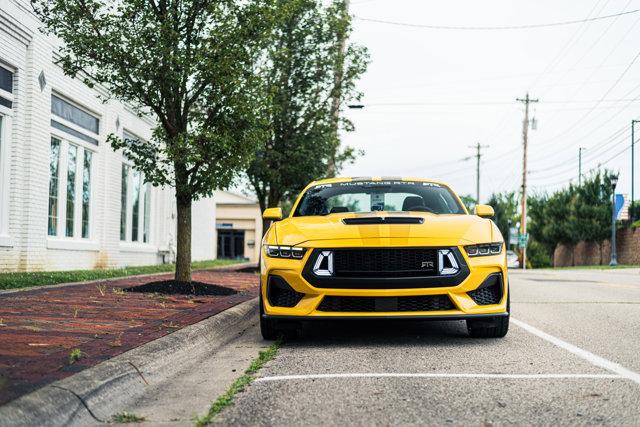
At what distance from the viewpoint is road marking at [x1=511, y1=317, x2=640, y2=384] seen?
16.9ft

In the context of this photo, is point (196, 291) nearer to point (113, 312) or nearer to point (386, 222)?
point (113, 312)

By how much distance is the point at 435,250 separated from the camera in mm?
6445

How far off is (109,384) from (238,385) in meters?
0.83

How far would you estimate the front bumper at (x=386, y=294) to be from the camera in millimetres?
6340

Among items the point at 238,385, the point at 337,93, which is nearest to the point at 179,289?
the point at 238,385

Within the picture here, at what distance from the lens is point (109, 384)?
14.6 ft

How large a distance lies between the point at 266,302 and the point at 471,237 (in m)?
1.91

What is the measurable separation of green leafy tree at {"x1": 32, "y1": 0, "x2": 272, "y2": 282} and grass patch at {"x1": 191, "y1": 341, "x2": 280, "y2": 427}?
4.62 metres

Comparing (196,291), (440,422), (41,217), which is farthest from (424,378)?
(41,217)

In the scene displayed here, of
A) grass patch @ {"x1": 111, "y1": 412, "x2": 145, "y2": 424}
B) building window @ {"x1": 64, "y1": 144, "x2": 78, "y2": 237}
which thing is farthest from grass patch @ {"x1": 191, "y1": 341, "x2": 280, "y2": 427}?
building window @ {"x1": 64, "y1": 144, "x2": 78, "y2": 237}

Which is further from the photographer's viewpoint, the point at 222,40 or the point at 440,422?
the point at 222,40

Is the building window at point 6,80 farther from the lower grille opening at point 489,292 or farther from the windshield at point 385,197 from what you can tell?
the lower grille opening at point 489,292

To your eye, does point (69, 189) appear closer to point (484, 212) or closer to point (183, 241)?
point (183, 241)

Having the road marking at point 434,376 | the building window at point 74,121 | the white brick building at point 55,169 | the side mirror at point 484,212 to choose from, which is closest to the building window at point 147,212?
the white brick building at point 55,169
